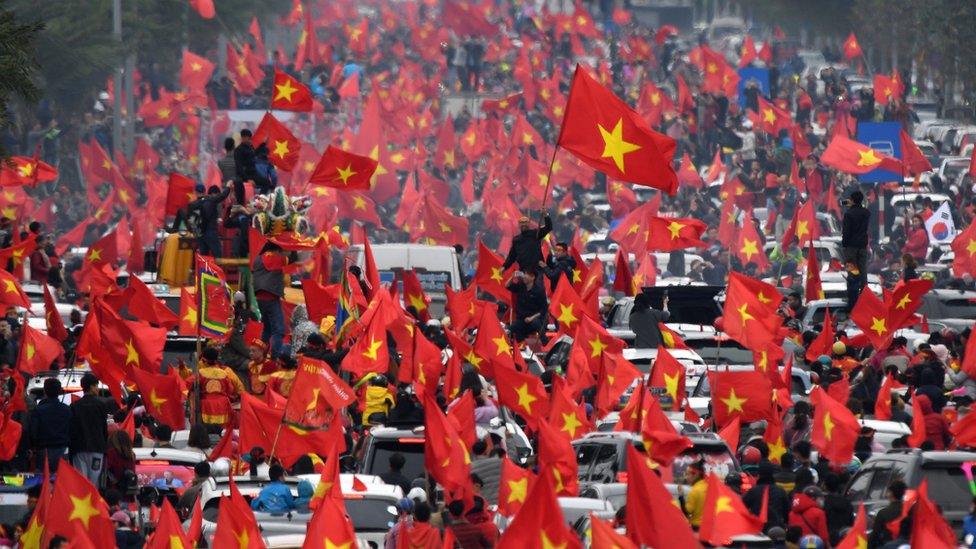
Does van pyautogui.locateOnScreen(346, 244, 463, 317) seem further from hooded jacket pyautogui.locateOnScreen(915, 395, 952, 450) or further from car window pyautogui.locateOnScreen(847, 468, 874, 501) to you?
car window pyautogui.locateOnScreen(847, 468, 874, 501)

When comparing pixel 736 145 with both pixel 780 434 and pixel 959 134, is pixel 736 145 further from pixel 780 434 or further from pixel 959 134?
pixel 780 434

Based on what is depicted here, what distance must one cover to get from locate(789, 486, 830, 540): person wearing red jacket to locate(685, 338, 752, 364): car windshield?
8.17 m

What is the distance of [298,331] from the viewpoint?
2911 cm

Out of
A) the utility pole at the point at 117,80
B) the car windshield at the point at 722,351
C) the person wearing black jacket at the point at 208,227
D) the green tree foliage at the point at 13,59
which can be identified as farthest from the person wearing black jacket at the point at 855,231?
the utility pole at the point at 117,80

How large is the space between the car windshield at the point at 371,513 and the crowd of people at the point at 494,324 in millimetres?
303

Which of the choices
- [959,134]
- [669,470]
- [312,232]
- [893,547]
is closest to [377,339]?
[669,470]

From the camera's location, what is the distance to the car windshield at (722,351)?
29094 mm

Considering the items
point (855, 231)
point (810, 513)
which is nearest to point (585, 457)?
point (810, 513)

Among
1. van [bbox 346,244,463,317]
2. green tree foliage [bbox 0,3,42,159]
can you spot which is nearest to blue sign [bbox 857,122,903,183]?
van [bbox 346,244,463,317]

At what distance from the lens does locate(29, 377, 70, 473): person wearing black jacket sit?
23.5 metres

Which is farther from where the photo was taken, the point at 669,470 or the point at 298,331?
the point at 298,331

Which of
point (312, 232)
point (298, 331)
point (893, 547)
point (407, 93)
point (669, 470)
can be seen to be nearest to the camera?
point (893, 547)

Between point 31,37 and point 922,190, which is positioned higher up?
point 31,37

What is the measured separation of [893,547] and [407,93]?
172 ft
